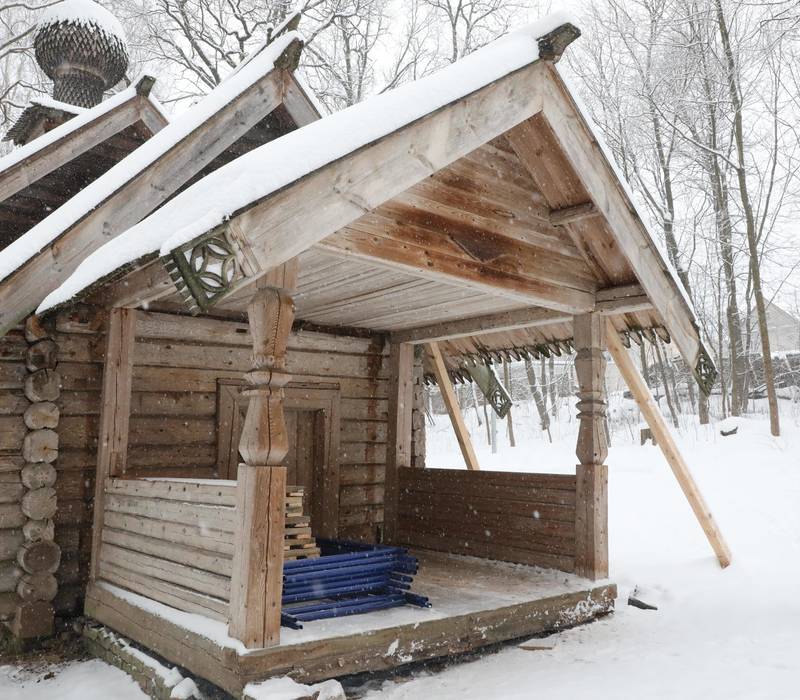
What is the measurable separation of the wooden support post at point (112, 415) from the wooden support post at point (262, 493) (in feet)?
7.39

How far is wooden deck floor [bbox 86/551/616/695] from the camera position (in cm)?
466

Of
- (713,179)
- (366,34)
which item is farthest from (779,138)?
(366,34)

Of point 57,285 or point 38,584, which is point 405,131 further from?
point 38,584

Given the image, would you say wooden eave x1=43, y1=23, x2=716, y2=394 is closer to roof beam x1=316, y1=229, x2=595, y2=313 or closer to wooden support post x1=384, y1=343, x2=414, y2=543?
roof beam x1=316, y1=229, x2=595, y2=313

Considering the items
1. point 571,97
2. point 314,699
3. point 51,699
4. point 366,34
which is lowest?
point 51,699

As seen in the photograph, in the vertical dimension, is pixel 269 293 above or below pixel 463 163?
below

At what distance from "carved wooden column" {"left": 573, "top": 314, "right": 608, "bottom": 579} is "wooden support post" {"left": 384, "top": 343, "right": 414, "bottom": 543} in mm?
2546

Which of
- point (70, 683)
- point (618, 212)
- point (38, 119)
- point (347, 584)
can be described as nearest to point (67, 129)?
point (38, 119)

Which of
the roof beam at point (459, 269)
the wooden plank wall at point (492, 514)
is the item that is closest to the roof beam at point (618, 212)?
the roof beam at point (459, 269)

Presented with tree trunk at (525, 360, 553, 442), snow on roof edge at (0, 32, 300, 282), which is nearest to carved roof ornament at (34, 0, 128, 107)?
snow on roof edge at (0, 32, 300, 282)

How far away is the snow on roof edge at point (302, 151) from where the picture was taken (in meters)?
4.14

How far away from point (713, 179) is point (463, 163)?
46.7 feet

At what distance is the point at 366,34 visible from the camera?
18453 mm

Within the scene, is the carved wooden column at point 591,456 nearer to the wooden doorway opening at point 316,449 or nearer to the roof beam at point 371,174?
the roof beam at point 371,174
